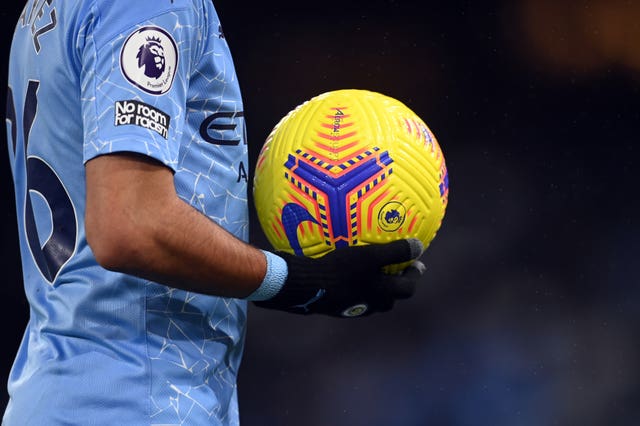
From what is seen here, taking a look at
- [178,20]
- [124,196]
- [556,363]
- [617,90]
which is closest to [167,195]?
[124,196]

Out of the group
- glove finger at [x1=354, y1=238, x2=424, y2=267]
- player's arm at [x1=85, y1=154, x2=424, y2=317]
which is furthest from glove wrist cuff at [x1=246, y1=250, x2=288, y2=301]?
glove finger at [x1=354, y1=238, x2=424, y2=267]

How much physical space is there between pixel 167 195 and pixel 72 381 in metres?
0.25

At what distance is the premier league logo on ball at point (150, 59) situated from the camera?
955 mm

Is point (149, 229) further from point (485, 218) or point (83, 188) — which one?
point (485, 218)

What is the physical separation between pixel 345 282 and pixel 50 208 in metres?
0.36

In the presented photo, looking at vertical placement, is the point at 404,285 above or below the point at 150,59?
below

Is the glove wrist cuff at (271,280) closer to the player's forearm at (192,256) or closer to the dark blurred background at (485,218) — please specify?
the player's forearm at (192,256)

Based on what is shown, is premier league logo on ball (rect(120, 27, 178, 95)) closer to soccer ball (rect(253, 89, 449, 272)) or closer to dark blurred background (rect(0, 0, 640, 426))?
soccer ball (rect(253, 89, 449, 272))

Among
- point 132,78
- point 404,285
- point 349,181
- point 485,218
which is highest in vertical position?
point 132,78

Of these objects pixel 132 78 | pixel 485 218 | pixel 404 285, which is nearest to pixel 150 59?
pixel 132 78

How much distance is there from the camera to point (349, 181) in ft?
3.93

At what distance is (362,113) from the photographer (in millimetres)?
1255

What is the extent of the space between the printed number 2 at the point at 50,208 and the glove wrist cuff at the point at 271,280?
0.22m

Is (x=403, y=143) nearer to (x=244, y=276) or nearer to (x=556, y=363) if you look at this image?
(x=244, y=276)
